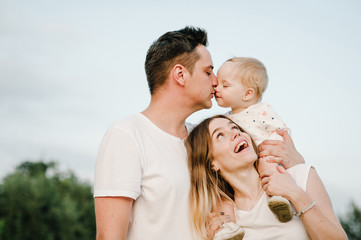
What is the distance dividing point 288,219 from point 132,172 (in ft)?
4.57

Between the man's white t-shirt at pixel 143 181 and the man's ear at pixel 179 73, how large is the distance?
777mm

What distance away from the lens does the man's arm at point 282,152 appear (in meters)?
3.93

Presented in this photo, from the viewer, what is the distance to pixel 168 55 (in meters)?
4.44

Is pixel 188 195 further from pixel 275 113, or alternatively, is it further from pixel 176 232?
pixel 275 113

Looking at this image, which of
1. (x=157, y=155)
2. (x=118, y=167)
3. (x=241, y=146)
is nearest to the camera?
(x=118, y=167)

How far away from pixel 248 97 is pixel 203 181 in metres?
1.16

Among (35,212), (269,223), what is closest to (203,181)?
(269,223)

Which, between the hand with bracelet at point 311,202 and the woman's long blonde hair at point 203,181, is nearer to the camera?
the hand with bracelet at point 311,202

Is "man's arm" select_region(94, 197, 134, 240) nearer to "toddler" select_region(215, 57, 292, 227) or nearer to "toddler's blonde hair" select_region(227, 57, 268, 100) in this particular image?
"toddler" select_region(215, 57, 292, 227)

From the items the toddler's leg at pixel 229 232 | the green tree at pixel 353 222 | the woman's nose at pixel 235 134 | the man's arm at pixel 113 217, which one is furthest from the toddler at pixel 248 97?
the green tree at pixel 353 222

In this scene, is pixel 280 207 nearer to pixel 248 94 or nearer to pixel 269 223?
pixel 269 223

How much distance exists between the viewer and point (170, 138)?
13.4ft

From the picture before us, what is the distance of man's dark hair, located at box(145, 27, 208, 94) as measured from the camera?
14.5 feet

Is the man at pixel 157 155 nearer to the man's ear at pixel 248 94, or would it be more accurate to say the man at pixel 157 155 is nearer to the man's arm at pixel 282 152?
the man's ear at pixel 248 94
